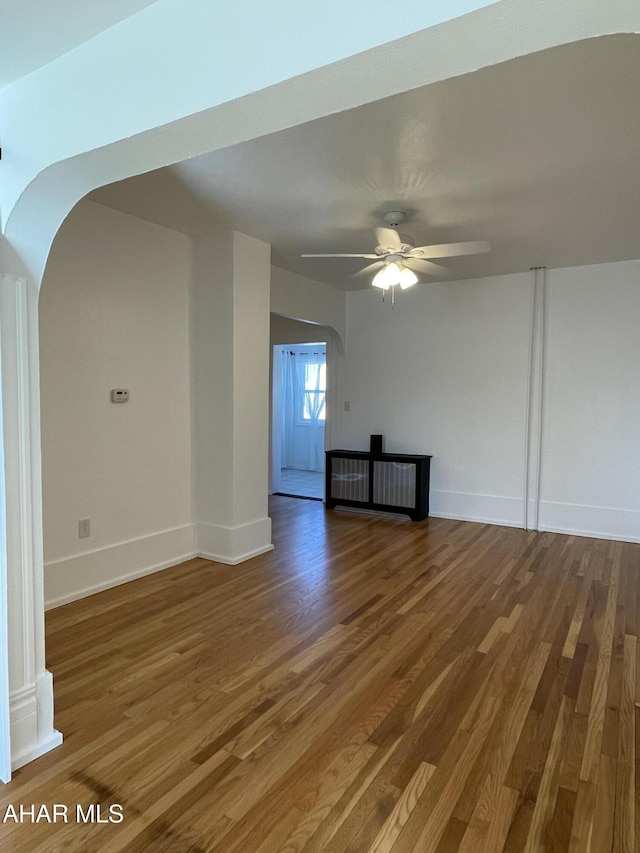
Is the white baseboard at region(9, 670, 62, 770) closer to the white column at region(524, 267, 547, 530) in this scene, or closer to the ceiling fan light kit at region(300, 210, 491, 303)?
the ceiling fan light kit at region(300, 210, 491, 303)

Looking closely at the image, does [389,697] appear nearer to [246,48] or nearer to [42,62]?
[246,48]

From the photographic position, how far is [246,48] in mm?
1136

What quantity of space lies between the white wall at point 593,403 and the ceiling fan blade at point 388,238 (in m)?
2.41

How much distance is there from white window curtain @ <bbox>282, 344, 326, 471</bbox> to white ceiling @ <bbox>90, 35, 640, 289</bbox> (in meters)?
4.60

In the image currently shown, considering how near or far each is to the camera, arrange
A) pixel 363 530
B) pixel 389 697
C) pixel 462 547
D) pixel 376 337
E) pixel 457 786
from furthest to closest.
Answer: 1. pixel 376 337
2. pixel 363 530
3. pixel 462 547
4. pixel 389 697
5. pixel 457 786

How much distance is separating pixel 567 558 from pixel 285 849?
3.47 meters

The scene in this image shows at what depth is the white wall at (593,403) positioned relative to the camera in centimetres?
469

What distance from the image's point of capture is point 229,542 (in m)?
3.99

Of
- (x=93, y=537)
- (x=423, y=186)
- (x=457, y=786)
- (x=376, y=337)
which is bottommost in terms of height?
(x=457, y=786)

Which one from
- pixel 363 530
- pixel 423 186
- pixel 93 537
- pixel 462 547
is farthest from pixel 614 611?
pixel 93 537

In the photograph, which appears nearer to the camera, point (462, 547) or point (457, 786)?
point (457, 786)

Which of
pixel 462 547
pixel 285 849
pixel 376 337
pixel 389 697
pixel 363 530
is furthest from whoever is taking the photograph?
pixel 376 337

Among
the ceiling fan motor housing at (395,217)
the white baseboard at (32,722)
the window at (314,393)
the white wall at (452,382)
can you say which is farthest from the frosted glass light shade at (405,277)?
the window at (314,393)

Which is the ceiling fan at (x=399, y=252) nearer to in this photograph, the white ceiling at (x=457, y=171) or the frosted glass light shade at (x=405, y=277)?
the frosted glass light shade at (x=405, y=277)
